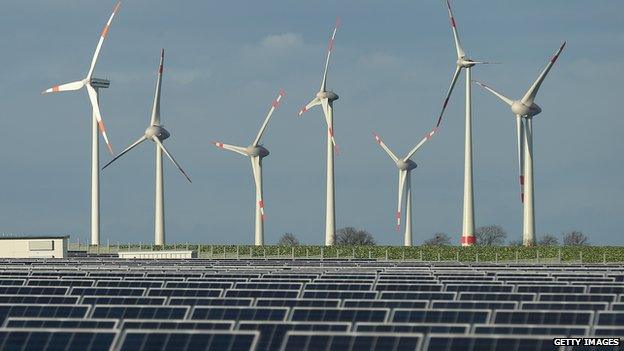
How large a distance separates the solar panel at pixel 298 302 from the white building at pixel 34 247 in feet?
312

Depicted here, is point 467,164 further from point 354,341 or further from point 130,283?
point 354,341

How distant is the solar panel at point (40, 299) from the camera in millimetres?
46719

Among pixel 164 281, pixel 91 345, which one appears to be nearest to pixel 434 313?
pixel 91 345

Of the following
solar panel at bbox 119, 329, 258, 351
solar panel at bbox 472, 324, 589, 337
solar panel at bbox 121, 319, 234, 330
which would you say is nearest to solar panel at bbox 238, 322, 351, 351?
solar panel at bbox 119, 329, 258, 351

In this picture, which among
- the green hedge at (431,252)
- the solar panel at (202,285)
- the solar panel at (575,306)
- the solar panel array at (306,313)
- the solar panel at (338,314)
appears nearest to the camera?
the solar panel array at (306,313)

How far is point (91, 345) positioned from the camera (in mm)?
27672

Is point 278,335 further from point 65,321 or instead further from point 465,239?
point 465,239

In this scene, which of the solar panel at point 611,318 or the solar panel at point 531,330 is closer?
the solar panel at point 531,330

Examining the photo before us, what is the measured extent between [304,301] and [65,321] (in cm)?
1233

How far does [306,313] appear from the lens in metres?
38.1

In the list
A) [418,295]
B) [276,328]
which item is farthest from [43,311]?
[276,328]

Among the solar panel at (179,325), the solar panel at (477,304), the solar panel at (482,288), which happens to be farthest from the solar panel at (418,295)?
the solar panel at (179,325)

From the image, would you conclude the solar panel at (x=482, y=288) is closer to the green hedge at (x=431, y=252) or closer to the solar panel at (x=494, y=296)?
the solar panel at (x=494, y=296)

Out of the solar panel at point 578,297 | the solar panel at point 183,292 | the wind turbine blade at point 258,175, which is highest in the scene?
the wind turbine blade at point 258,175
